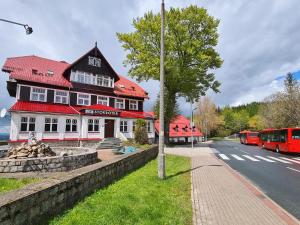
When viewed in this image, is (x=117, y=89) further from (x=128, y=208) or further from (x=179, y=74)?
(x=128, y=208)

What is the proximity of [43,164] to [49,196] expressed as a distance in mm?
5766

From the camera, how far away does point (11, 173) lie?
9344 millimetres

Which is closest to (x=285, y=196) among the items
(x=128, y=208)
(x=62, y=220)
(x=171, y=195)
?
(x=171, y=195)

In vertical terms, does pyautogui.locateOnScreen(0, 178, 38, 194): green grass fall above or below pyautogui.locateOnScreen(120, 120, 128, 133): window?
below

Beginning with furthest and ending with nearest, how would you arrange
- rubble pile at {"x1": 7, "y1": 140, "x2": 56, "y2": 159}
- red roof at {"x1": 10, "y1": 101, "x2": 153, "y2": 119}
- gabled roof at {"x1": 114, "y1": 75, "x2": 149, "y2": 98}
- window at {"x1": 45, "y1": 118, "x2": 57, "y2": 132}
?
gabled roof at {"x1": 114, "y1": 75, "x2": 149, "y2": 98}
window at {"x1": 45, "y1": 118, "x2": 57, "y2": 132}
red roof at {"x1": 10, "y1": 101, "x2": 153, "y2": 119}
rubble pile at {"x1": 7, "y1": 140, "x2": 56, "y2": 159}

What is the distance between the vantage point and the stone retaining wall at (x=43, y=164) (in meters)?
9.60

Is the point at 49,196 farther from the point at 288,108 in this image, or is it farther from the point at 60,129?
the point at 288,108

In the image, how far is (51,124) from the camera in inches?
1030

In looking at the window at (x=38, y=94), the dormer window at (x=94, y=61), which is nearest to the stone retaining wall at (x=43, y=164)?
the window at (x=38, y=94)

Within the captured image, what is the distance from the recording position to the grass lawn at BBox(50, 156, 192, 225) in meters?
5.45

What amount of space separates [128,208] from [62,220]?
Answer: 1.71 meters

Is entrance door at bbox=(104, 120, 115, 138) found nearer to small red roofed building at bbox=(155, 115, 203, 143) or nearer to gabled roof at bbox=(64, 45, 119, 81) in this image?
gabled roof at bbox=(64, 45, 119, 81)

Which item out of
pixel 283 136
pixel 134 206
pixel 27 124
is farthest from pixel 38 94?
pixel 283 136

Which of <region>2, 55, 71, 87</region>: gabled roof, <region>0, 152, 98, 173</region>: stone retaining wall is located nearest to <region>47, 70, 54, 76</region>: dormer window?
<region>2, 55, 71, 87</region>: gabled roof
